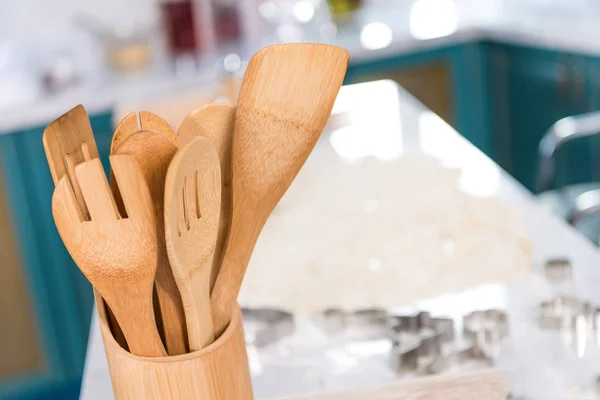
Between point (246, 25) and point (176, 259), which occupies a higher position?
point (246, 25)

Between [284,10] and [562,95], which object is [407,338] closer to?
[562,95]

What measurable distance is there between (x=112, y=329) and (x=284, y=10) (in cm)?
234

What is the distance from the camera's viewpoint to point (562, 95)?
8.18 feet

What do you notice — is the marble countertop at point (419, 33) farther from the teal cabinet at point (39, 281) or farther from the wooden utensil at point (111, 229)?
the wooden utensil at point (111, 229)

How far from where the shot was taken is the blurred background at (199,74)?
2.41 meters

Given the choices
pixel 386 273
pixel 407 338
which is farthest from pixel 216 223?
pixel 386 273

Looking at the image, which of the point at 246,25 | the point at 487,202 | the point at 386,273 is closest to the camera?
the point at 386,273

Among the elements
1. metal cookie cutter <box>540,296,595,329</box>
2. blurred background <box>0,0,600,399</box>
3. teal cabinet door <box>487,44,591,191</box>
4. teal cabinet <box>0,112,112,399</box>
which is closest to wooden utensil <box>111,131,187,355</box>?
metal cookie cutter <box>540,296,595,329</box>

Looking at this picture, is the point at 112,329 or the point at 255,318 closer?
the point at 112,329

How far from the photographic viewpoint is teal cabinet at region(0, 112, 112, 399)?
2.40 metres

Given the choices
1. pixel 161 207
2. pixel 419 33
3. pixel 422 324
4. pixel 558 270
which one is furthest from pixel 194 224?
pixel 419 33

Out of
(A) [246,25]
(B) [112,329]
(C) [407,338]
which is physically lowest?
(C) [407,338]

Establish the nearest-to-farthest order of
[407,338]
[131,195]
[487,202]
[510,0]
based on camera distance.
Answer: [131,195] < [407,338] < [487,202] < [510,0]

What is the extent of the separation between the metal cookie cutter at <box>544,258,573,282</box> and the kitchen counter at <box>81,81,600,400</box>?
1 centimetres
